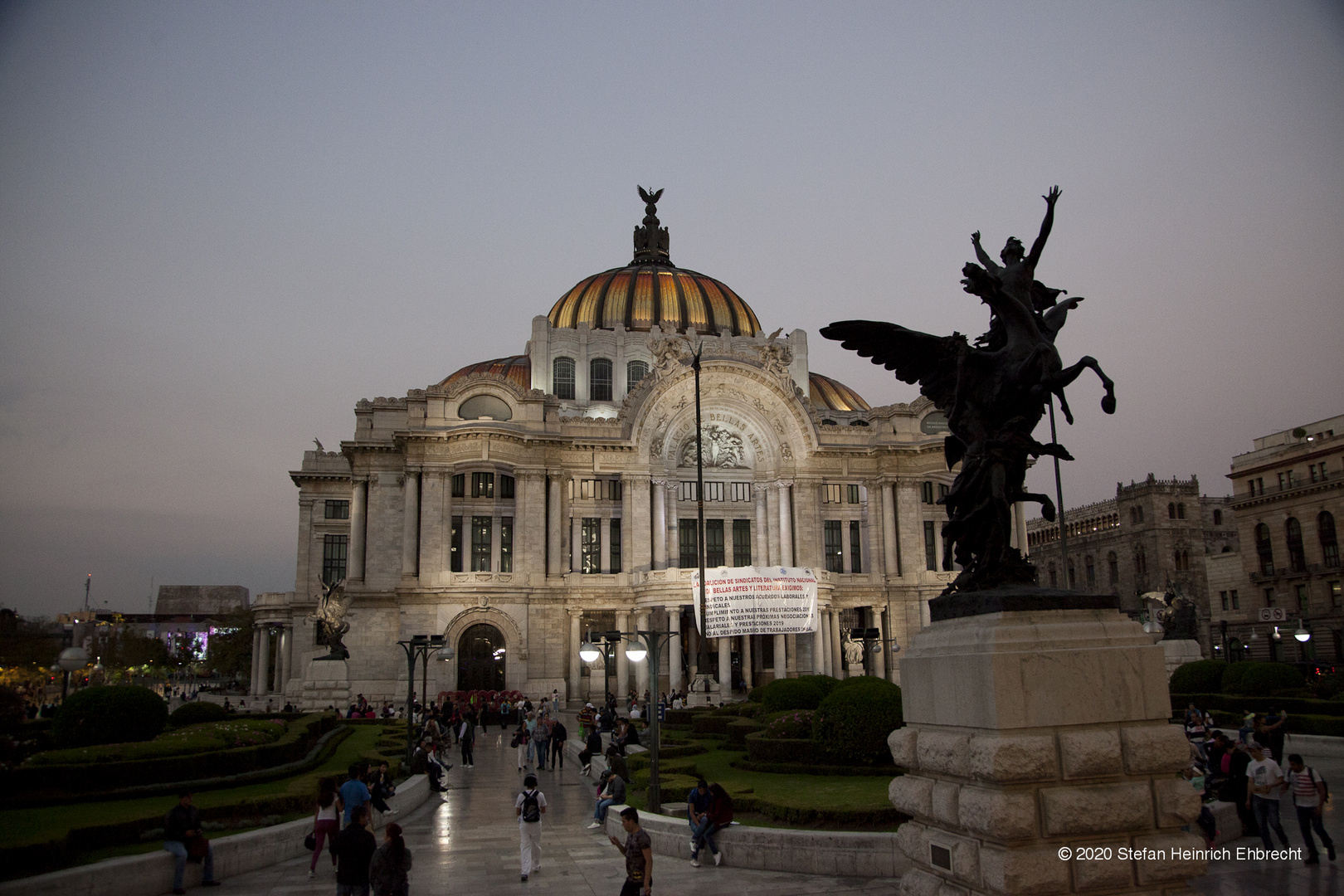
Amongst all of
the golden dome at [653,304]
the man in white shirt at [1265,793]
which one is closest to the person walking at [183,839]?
the man in white shirt at [1265,793]

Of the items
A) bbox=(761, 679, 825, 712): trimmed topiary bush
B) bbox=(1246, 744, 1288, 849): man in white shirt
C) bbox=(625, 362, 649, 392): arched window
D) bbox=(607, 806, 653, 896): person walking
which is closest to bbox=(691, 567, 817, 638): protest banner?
bbox=(761, 679, 825, 712): trimmed topiary bush

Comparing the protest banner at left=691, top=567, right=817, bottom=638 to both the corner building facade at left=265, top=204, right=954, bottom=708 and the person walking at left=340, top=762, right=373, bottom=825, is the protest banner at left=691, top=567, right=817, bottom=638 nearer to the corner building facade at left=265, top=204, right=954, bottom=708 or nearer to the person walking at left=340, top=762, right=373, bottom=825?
the corner building facade at left=265, top=204, right=954, bottom=708

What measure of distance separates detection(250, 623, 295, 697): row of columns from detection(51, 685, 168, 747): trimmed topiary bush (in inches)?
1641

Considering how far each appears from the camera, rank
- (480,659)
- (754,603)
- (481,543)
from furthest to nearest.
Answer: (481,543) < (480,659) < (754,603)

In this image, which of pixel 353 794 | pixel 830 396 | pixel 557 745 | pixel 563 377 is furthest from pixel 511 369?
pixel 353 794

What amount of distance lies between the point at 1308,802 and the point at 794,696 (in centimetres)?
1663

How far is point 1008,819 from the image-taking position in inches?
276

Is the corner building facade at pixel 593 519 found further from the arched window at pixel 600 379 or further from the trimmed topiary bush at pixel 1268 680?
the trimmed topiary bush at pixel 1268 680

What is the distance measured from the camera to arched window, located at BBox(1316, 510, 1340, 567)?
60834mm

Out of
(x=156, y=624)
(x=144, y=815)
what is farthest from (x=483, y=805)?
(x=156, y=624)

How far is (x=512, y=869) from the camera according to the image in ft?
49.4

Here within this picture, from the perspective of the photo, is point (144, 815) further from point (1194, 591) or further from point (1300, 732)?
point (1194, 591)

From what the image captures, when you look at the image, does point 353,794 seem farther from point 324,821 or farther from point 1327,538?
point 1327,538

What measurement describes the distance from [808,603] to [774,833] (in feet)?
106
